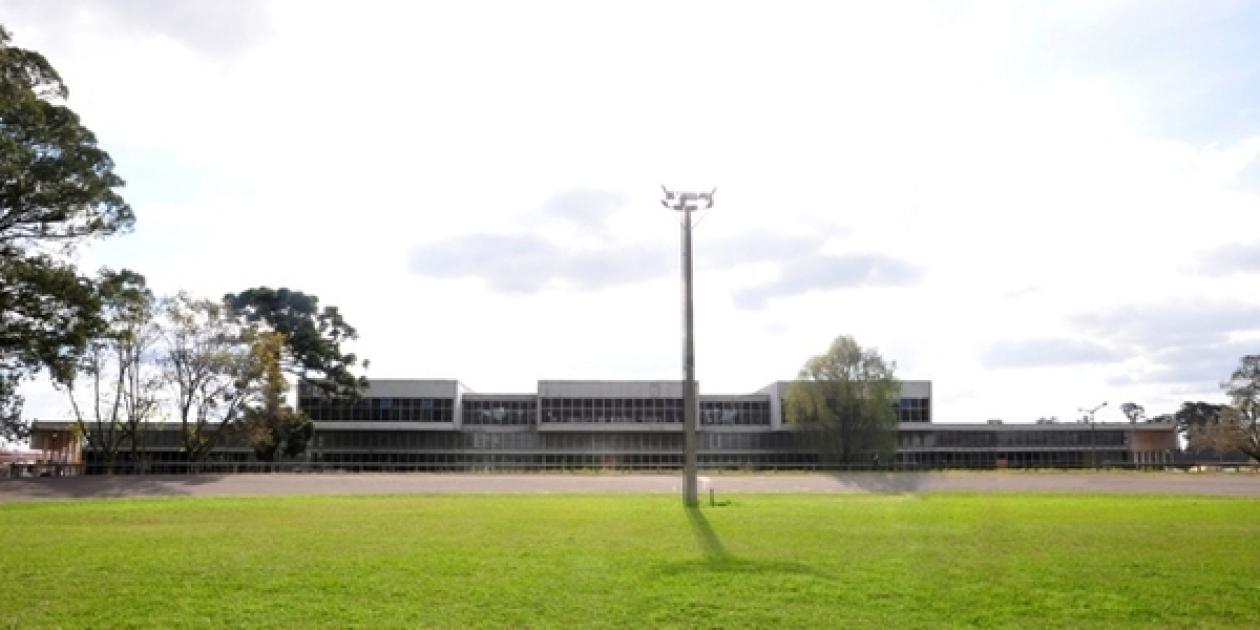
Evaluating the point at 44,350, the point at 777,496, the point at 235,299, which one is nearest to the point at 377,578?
the point at 777,496

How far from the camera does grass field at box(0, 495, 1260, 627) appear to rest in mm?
11180

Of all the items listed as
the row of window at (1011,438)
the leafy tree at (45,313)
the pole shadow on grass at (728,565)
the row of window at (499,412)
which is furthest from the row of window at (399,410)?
the pole shadow on grass at (728,565)

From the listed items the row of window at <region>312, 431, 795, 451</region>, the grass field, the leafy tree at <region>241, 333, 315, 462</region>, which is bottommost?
→ the grass field

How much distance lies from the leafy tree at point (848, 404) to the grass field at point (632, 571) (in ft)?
163

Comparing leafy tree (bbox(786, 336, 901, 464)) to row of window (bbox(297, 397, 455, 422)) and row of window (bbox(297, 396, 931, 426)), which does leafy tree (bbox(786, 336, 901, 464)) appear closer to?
row of window (bbox(297, 396, 931, 426))

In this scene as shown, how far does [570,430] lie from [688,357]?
202 feet

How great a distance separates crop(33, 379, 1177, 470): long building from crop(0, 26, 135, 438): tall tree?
165 ft

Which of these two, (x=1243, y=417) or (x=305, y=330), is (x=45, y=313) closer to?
(x=305, y=330)

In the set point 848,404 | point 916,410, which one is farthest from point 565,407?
point 916,410

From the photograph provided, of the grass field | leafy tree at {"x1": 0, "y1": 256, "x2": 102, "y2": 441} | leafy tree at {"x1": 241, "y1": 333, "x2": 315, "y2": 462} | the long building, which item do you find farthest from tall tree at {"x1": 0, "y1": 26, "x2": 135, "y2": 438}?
the long building

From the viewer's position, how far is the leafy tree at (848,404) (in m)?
74.4

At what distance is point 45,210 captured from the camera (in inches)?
1416

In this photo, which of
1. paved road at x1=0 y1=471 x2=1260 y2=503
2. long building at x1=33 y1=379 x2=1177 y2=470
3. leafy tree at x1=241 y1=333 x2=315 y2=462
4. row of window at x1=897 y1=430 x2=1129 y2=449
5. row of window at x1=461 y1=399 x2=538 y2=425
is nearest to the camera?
paved road at x1=0 y1=471 x2=1260 y2=503

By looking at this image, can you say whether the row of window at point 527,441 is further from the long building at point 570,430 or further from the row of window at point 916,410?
the row of window at point 916,410
